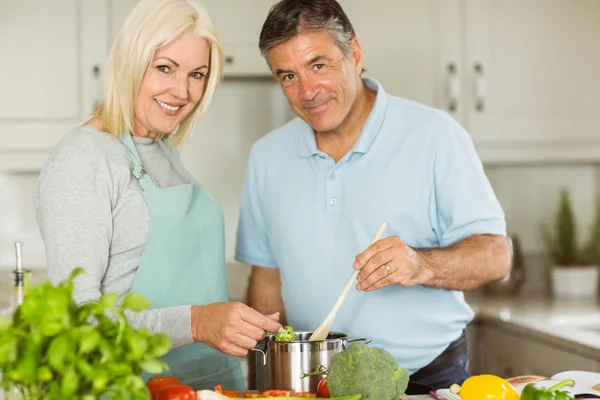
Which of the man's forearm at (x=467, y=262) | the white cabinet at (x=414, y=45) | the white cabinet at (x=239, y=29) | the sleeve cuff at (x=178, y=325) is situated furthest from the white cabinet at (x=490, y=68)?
the sleeve cuff at (x=178, y=325)

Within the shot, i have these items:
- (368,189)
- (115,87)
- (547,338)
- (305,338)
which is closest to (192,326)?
(305,338)

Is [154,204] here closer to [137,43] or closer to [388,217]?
[137,43]

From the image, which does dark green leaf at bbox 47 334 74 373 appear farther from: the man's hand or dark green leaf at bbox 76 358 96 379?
the man's hand

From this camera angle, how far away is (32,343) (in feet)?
3.09

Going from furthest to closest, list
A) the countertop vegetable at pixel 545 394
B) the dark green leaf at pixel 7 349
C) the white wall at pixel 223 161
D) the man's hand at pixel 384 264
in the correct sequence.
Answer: the white wall at pixel 223 161 → the man's hand at pixel 384 264 → the countertop vegetable at pixel 545 394 → the dark green leaf at pixel 7 349

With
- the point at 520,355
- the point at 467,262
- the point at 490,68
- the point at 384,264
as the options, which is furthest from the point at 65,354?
the point at 490,68

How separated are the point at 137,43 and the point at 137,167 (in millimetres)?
248

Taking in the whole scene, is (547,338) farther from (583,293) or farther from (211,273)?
(211,273)

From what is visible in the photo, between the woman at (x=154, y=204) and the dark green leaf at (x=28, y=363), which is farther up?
the woman at (x=154, y=204)

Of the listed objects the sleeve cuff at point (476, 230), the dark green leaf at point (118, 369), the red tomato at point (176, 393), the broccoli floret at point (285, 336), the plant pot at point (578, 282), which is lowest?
the plant pot at point (578, 282)

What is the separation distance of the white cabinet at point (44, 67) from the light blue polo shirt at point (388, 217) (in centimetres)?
137

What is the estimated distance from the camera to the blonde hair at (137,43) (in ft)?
5.32

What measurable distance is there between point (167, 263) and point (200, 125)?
172 cm

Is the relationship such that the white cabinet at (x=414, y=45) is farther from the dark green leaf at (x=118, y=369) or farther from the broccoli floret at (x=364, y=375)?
the dark green leaf at (x=118, y=369)
